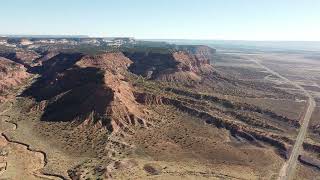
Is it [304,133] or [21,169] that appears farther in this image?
[304,133]

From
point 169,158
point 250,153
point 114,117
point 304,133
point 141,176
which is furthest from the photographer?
point 304,133

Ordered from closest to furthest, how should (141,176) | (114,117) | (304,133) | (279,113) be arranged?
(141,176) → (114,117) → (304,133) → (279,113)

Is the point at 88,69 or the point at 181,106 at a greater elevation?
the point at 88,69

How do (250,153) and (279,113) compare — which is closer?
(250,153)

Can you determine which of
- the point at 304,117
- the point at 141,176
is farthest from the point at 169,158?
the point at 304,117

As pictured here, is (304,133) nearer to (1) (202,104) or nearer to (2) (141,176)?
(1) (202,104)

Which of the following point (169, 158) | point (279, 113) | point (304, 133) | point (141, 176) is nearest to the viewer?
point (141, 176)

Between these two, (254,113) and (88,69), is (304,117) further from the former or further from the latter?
(88,69)

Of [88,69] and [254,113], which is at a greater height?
[88,69]

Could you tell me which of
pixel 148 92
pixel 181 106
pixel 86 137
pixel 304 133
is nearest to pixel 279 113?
pixel 304 133
